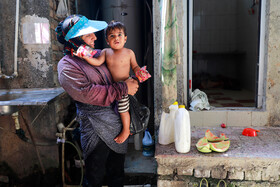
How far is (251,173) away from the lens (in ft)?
8.11

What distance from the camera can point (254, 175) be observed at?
8.14 ft

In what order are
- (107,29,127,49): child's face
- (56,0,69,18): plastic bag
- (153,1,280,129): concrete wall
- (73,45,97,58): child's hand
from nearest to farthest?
(73,45,97,58): child's hand
(107,29,127,49): child's face
(153,1,280,129): concrete wall
(56,0,69,18): plastic bag

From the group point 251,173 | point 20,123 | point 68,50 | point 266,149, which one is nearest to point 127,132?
point 68,50

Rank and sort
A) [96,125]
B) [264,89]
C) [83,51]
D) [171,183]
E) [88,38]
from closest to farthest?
[83,51] < [88,38] < [96,125] < [171,183] < [264,89]

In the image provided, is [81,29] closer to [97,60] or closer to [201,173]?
[97,60]

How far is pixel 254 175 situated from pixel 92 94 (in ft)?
6.45

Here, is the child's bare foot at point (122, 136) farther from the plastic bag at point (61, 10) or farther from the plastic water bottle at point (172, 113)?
the plastic bag at point (61, 10)

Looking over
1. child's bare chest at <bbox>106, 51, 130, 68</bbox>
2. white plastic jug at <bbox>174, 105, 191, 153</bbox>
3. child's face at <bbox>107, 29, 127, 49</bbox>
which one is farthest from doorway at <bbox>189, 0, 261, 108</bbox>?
child's face at <bbox>107, 29, 127, 49</bbox>

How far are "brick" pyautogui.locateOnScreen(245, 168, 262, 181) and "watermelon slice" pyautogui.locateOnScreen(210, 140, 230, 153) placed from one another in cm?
34

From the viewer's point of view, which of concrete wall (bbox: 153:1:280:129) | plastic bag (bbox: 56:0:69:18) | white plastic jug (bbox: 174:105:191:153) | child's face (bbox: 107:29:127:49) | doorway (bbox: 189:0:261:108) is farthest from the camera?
doorway (bbox: 189:0:261:108)

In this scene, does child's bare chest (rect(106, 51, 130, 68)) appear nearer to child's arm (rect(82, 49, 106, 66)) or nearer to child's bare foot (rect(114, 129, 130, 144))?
child's arm (rect(82, 49, 106, 66))

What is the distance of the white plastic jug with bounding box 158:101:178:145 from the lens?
2.66 m

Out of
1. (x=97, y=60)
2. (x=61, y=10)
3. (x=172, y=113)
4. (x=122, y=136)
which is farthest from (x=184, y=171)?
(x=61, y=10)

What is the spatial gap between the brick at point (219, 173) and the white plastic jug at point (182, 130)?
15.0 inches
